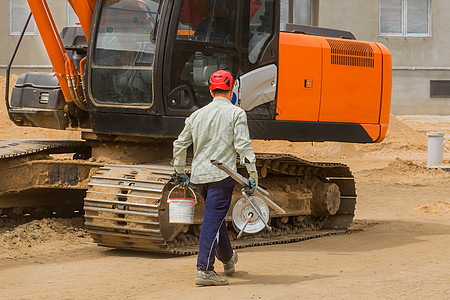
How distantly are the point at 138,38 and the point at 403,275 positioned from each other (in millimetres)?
3450

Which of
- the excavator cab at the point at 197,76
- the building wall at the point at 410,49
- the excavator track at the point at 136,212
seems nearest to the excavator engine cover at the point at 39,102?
the excavator cab at the point at 197,76

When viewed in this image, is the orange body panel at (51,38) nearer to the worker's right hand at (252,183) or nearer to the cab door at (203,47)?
the cab door at (203,47)

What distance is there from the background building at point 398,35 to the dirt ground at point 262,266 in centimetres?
1368

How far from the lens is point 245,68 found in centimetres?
859

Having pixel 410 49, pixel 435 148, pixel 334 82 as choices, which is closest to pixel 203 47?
pixel 334 82

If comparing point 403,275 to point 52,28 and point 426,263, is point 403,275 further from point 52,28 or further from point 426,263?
point 52,28

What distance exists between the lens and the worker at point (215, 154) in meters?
6.63

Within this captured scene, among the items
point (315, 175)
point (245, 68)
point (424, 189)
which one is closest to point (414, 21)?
point (424, 189)

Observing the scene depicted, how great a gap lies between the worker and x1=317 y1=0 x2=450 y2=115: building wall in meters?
19.4

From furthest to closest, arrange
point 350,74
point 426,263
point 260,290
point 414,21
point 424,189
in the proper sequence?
1. point 414,21
2. point 424,189
3. point 350,74
4. point 426,263
5. point 260,290

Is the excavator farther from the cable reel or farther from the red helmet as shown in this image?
the red helmet

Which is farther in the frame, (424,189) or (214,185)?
(424,189)

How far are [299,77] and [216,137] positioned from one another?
2.73 m

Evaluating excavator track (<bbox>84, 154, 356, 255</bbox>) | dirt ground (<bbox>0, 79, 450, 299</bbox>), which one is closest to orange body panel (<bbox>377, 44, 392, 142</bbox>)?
dirt ground (<bbox>0, 79, 450, 299</bbox>)
